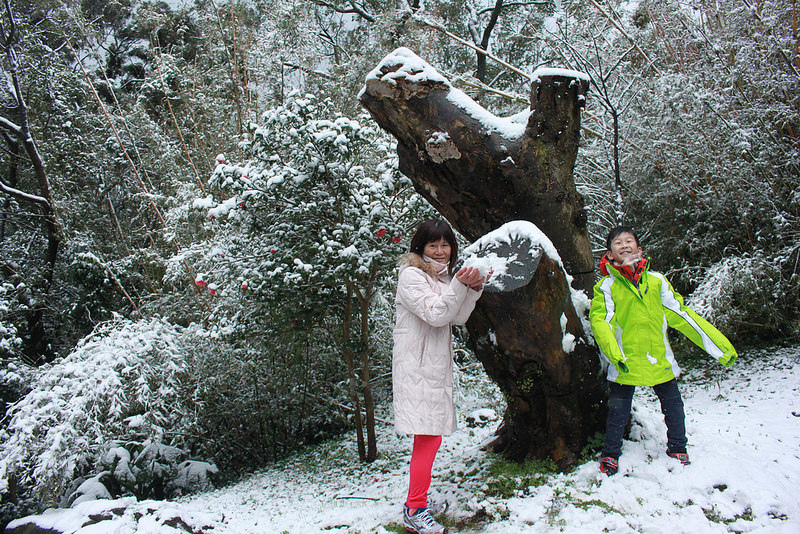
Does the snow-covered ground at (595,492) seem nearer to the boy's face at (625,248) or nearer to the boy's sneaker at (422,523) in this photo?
the boy's sneaker at (422,523)

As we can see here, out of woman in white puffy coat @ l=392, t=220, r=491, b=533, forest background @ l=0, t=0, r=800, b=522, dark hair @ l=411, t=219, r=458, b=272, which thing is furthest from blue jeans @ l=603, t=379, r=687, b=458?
forest background @ l=0, t=0, r=800, b=522

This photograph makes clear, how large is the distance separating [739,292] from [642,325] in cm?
232

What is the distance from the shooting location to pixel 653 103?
4.73 metres

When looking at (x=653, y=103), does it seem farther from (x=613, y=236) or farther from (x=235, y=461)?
(x=235, y=461)

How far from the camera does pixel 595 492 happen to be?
2.07 metres

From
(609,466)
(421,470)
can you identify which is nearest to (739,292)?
(609,466)

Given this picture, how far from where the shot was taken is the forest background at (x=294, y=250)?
11.0 feet

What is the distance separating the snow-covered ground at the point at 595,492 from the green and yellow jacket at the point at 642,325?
16.2 inches

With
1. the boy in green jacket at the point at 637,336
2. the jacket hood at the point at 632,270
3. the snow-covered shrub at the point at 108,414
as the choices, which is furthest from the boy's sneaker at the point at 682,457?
the snow-covered shrub at the point at 108,414

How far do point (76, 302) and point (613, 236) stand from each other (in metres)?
6.52

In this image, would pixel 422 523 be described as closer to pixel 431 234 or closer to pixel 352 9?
pixel 431 234

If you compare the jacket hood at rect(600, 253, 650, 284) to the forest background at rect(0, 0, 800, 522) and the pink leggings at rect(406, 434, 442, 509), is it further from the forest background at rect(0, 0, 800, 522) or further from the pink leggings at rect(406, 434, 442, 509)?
the forest background at rect(0, 0, 800, 522)

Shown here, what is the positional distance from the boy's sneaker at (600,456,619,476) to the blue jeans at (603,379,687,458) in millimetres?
22

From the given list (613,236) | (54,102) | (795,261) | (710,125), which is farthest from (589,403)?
(54,102)
